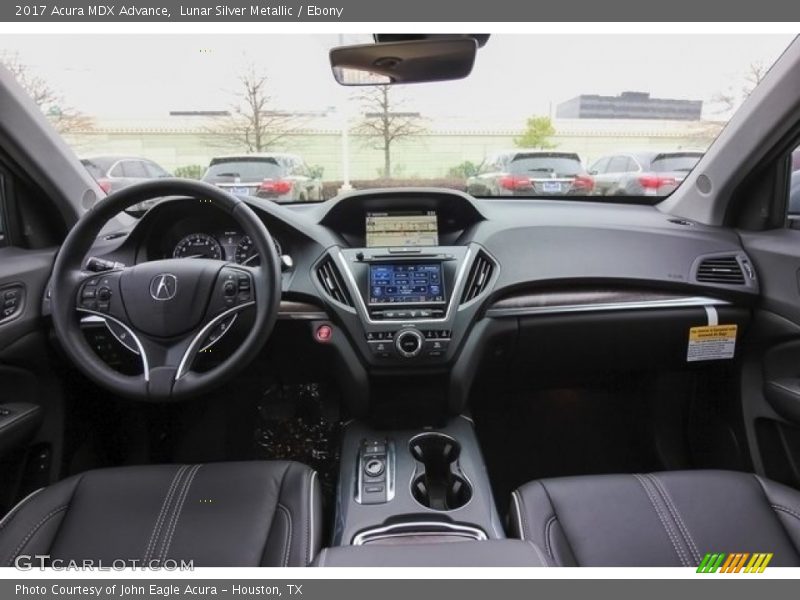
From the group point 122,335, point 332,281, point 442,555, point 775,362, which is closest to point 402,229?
point 332,281

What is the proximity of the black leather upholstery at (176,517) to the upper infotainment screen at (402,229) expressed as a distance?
968mm

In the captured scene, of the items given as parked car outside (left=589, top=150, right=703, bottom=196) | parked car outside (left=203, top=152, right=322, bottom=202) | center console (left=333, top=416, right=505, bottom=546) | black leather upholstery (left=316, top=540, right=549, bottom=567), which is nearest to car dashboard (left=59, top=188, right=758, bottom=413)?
center console (left=333, top=416, right=505, bottom=546)

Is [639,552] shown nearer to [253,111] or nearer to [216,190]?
[216,190]

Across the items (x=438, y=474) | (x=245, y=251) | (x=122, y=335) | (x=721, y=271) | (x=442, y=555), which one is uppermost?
(x=245, y=251)

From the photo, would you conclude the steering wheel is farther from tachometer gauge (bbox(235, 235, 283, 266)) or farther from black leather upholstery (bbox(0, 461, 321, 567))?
black leather upholstery (bbox(0, 461, 321, 567))

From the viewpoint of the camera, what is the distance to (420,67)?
76.2 inches

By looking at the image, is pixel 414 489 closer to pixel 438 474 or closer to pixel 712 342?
pixel 438 474

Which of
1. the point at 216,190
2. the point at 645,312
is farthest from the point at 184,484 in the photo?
the point at 645,312

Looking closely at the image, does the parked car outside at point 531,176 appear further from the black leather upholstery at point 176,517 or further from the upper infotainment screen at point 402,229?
the black leather upholstery at point 176,517

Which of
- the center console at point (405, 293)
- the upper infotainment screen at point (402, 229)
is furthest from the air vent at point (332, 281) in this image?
the upper infotainment screen at point (402, 229)

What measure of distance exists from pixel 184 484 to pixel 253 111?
1.93 metres

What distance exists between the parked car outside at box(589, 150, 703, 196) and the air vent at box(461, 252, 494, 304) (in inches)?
37.3

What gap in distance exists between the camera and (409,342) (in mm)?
1972

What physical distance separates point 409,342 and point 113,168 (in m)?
1.63
